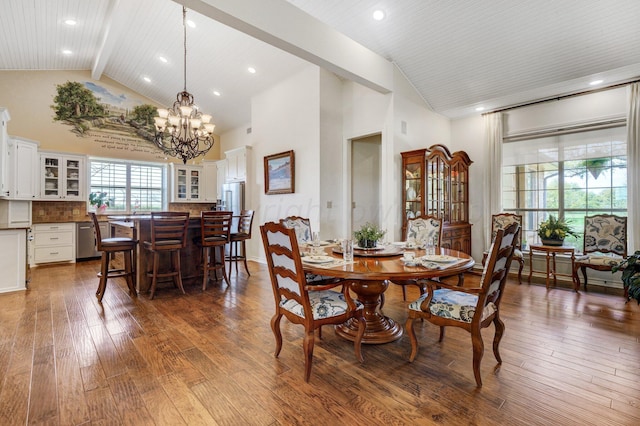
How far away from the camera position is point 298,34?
3270 millimetres

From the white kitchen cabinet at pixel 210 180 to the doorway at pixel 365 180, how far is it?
416 centimetres

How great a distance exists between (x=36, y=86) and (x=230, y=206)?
14.6 ft

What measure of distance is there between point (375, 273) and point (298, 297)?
0.52 metres

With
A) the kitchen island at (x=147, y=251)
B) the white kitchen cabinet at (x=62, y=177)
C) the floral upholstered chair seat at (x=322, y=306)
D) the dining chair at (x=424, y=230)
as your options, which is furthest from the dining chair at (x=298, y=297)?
the white kitchen cabinet at (x=62, y=177)

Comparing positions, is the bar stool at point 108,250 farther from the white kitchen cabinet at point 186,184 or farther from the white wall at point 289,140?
the white kitchen cabinet at point 186,184

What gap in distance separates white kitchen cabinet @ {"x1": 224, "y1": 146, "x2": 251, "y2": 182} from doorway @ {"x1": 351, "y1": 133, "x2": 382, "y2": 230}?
2292mm

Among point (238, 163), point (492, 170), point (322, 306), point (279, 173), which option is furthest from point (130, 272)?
point (492, 170)

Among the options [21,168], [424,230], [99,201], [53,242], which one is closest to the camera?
[424,230]

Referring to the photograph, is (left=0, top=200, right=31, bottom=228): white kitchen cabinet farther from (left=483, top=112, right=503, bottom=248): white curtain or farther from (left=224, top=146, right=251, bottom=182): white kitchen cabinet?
(left=483, top=112, right=503, bottom=248): white curtain

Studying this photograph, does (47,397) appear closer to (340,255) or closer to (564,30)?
(340,255)

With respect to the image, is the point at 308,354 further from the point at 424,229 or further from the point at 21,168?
the point at 21,168

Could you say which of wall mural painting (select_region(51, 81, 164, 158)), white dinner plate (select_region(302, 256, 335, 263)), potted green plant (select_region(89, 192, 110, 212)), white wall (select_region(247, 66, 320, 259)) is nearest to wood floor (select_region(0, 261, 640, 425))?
white dinner plate (select_region(302, 256, 335, 263))

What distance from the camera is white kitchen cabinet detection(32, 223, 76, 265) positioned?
230 inches

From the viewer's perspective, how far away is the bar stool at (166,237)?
3717mm
